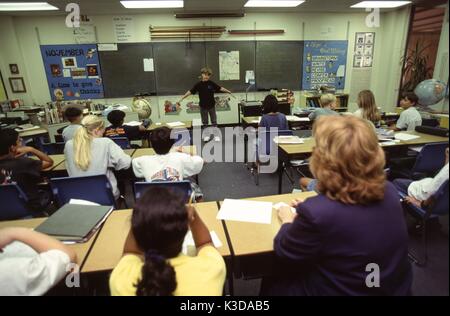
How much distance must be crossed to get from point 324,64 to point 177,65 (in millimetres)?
3458

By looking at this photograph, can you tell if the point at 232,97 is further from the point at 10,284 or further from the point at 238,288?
the point at 10,284

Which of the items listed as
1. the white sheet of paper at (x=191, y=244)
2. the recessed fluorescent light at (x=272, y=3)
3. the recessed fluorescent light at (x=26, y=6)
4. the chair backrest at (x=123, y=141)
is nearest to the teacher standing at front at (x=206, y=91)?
the recessed fluorescent light at (x=272, y=3)

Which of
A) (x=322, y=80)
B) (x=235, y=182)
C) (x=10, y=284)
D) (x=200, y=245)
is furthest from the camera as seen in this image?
(x=322, y=80)

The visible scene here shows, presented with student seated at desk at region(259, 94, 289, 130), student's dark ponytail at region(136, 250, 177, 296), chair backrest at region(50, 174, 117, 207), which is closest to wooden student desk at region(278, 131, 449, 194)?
student seated at desk at region(259, 94, 289, 130)

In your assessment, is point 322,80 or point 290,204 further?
point 322,80

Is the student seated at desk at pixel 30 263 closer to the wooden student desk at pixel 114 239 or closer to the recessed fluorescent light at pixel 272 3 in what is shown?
the wooden student desk at pixel 114 239

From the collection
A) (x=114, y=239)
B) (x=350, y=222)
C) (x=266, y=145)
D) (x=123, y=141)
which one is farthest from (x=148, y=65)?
(x=350, y=222)

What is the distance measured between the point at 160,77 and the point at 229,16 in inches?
78.2

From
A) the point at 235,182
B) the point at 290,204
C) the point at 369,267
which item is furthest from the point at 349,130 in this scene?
the point at 235,182

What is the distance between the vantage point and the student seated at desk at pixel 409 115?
3.33 metres

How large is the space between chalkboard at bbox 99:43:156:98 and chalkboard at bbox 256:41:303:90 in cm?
246

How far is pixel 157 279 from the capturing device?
0.72 meters

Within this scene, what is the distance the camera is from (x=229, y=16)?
5.70 metres

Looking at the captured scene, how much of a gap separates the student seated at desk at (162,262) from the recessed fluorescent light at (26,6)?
5.36 m
